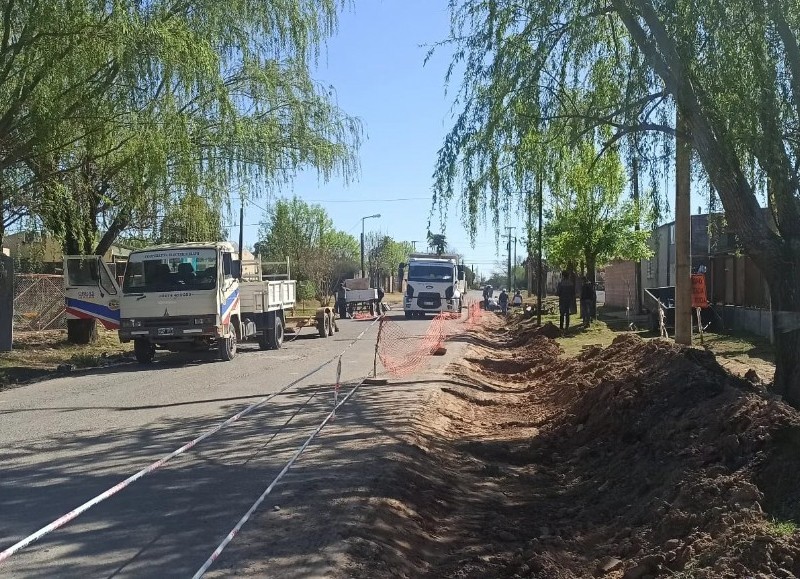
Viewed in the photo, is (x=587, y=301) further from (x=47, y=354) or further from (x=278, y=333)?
(x=47, y=354)

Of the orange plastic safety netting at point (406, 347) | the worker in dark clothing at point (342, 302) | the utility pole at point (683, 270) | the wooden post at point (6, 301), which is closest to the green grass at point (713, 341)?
the utility pole at point (683, 270)

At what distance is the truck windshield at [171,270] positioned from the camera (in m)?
19.3

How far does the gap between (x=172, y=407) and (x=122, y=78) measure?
6.49 meters

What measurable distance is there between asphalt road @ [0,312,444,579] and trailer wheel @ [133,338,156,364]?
86.4 inches

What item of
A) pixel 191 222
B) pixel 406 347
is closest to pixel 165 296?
pixel 191 222

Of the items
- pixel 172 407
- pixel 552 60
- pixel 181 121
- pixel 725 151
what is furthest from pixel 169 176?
pixel 725 151

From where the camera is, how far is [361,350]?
77.0 feet

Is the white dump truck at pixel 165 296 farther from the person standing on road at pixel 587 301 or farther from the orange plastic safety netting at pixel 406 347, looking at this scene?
the person standing on road at pixel 587 301

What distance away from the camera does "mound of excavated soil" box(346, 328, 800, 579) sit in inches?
209

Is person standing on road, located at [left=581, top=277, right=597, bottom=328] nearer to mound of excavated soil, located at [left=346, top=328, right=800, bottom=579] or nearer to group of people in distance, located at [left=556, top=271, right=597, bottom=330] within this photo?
group of people in distance, located at [left=556, top=271, right=597, bottom=330]

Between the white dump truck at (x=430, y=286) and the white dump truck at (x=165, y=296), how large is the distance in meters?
23.3

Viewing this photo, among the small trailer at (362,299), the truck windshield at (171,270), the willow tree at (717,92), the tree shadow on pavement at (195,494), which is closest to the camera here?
the tree shadow on pavement at (195,494)

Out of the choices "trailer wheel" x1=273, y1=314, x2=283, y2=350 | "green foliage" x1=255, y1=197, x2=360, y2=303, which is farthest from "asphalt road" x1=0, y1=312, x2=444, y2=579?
"green foliage" x1=255, y1=197, x2=360, y2=303

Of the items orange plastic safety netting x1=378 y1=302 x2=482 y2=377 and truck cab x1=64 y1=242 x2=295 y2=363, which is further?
truck cab x1=64 y1=242 x2=295 y2=363
